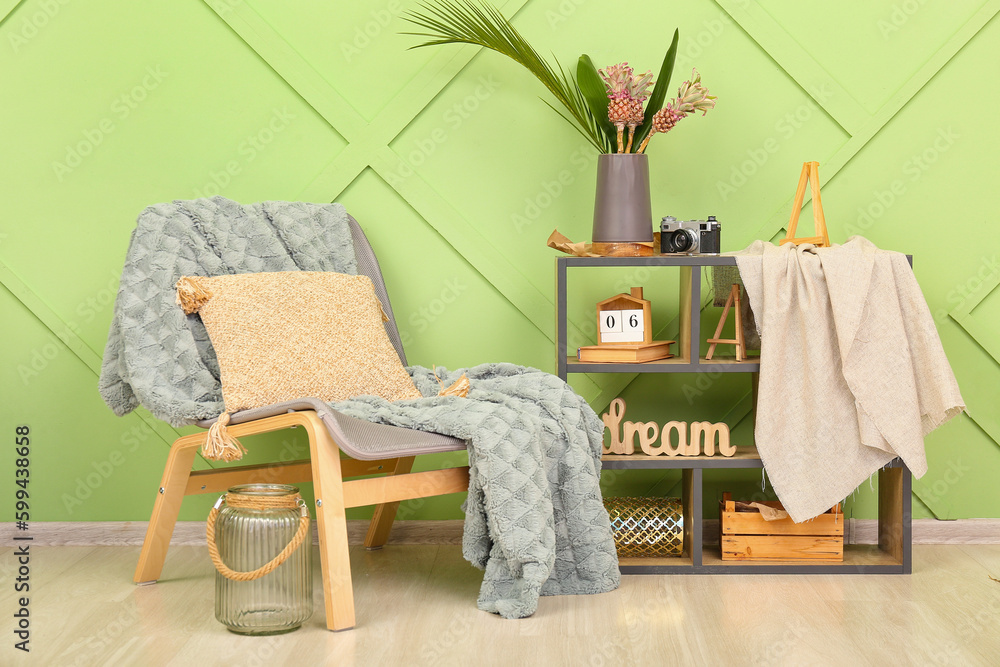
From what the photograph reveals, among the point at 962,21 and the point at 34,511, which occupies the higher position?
the point at 962,21

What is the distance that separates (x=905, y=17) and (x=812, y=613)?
164cm

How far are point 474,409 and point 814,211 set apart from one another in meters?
1.02

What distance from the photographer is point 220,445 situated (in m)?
1.79

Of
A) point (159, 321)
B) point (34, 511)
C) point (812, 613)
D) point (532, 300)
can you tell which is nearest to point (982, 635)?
point (812, 613)

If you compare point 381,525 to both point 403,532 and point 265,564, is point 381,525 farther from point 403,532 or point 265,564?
point 265,564

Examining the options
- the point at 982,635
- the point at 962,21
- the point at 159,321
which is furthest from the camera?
the point at 962,21

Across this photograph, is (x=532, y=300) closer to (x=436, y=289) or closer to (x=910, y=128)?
(x=436, y=289)

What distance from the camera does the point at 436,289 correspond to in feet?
8.07

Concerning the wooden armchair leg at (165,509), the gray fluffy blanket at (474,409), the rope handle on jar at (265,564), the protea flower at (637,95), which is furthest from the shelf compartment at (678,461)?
the wooden armchair leg at (165,509)

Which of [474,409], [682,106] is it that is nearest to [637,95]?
[682,106]

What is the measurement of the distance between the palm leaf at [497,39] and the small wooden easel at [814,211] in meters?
0.52

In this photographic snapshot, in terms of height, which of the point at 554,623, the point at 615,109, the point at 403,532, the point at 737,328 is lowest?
the point at 403,532

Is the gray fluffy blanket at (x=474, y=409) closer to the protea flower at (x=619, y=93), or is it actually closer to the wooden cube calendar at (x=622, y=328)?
the wooden cube calendar at (x=622, y=328)

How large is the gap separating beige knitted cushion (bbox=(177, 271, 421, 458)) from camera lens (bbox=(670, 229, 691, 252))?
2.46 ft
